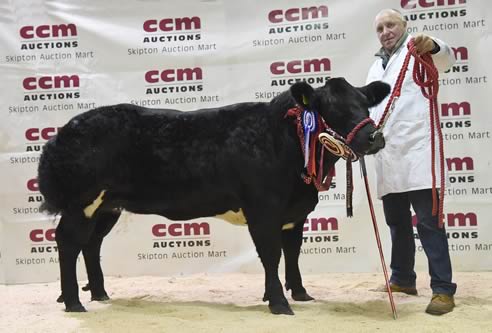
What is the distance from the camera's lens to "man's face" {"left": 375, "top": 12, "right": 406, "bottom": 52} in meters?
3.68

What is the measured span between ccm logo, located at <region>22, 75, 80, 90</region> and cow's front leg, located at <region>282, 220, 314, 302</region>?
269cm

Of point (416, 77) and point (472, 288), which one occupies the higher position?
point (416, 77)

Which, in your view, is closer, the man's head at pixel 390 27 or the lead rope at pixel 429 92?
the lead rope at pixel 429 92

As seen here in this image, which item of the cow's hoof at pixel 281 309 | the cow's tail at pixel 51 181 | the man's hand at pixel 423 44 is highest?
the man's hand at pixel 423 44

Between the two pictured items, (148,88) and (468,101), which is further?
(148,88)

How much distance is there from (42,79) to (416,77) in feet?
11.6

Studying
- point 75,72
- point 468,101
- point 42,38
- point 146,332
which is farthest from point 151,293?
point 468,101

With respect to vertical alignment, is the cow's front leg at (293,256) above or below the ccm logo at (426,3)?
below

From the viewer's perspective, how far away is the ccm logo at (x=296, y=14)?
5.08 m

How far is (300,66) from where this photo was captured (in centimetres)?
510

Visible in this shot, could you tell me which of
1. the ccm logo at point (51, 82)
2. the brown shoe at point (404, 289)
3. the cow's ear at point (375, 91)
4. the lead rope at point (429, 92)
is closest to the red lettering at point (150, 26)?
the ccm logo at point (51, 82)

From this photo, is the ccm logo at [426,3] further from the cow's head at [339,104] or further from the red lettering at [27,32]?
the red lettering at [27,32]

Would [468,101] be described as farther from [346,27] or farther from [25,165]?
[25,165]

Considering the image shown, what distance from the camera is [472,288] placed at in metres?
4.20
